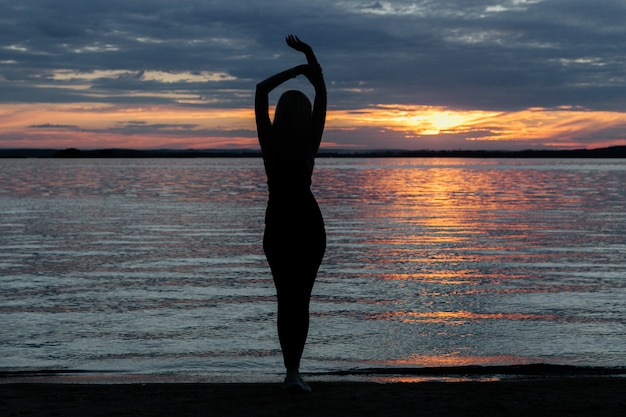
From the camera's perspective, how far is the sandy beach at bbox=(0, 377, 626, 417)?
639cm

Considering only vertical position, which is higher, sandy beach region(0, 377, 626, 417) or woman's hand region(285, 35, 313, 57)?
woman's hand region(285, 35, 313, 57)

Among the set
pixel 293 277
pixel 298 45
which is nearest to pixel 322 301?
pixel 293 277

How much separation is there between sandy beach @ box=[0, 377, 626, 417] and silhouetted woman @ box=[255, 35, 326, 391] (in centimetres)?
51

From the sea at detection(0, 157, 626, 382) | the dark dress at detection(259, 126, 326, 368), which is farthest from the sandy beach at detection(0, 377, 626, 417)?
the sea at detection(0, 157, 626, 382)

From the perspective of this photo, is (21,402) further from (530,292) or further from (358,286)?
(530,292)

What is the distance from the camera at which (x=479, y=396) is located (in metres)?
6.95

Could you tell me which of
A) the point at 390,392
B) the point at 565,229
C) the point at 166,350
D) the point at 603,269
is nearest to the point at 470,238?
the point at 565,229

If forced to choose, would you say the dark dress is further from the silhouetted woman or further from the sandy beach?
the sandy beach

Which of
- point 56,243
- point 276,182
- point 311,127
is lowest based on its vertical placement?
point 56,243

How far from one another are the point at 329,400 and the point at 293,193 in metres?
1.81

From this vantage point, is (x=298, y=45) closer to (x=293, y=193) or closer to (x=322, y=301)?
(x=293, y=193)

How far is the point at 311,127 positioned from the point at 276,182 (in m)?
0.57

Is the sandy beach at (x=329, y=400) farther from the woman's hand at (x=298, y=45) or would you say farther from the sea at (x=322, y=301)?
the woman's hand at (x=298, y=45)

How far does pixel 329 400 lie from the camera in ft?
22.3
